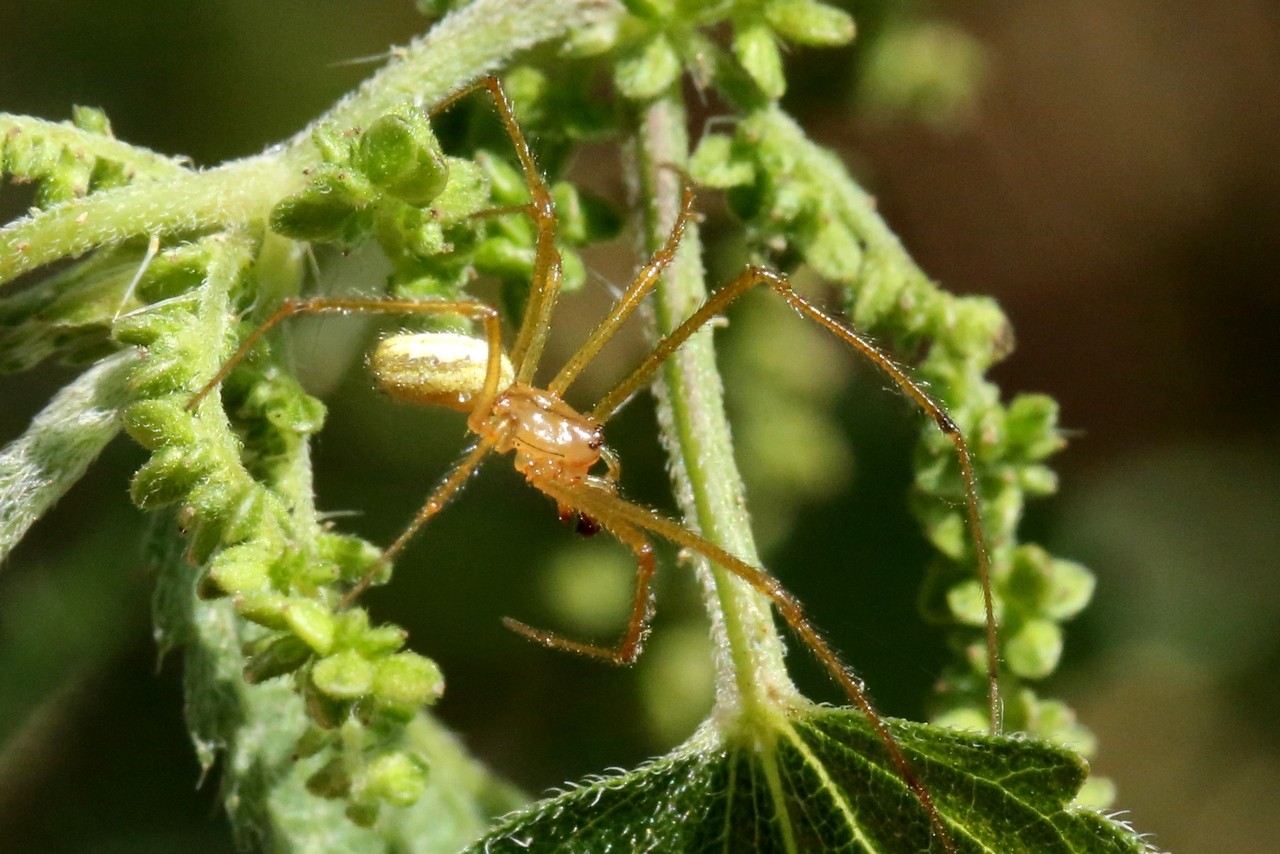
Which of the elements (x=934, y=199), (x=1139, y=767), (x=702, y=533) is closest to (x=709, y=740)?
(x=702, y=533)

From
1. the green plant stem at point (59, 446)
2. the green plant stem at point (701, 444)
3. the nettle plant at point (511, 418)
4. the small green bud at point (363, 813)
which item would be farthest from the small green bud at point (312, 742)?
the green plant stem at point (701, 444)

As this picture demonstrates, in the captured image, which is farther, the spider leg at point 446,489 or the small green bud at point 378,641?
the spider leg at point 446,489

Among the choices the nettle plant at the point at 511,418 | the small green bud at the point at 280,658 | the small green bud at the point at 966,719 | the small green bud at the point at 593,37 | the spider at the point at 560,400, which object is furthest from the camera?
the small green bud at the point at 593,37

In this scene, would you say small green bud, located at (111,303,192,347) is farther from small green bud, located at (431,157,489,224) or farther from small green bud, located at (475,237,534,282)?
small green bud, located at (475,237,534,282)

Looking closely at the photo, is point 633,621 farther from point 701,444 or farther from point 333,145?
point 333,145

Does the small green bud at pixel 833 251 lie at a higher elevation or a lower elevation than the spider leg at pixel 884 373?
higher

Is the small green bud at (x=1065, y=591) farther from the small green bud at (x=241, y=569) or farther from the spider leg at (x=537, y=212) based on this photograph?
the small green bud at (x=241, y=569)

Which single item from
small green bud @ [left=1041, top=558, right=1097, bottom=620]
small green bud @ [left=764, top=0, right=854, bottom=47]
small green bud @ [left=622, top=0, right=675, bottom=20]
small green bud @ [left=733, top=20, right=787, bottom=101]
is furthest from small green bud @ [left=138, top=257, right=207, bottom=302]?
small green bud @ [left=1041, top=558, right=1097, bottom=620]

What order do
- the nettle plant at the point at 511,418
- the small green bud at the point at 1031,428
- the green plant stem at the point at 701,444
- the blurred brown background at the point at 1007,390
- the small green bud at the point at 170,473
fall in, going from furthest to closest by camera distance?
the blurred brown background at the point at 1007,390
the small green bud at the point at 1031,428
the green plant stem at the point at 701,444
the nettle plant at the point at 511,418
the small green bud at the point at 170,473
